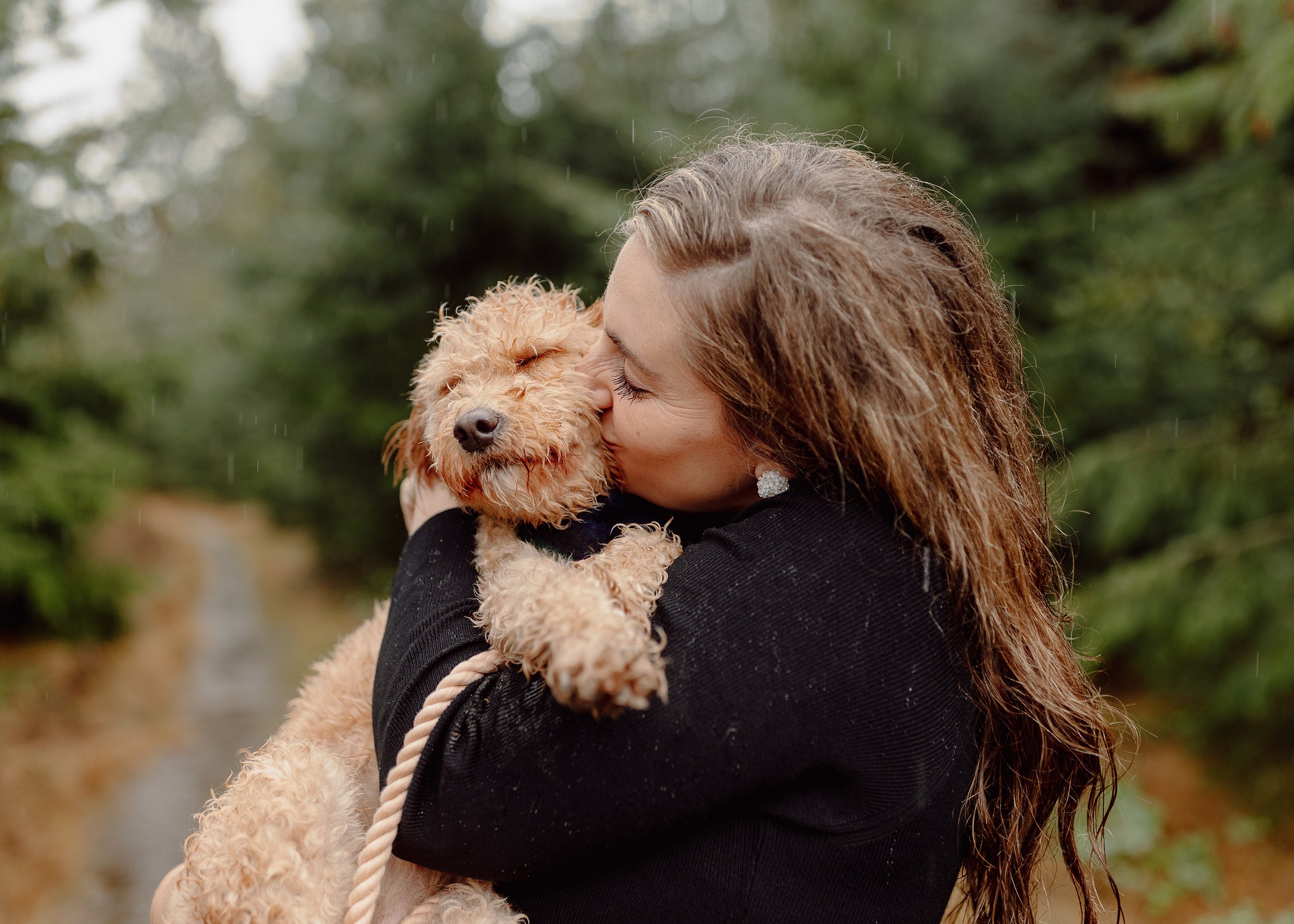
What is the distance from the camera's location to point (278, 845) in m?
1.67

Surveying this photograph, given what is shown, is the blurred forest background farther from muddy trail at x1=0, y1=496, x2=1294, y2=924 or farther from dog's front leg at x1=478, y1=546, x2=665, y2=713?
dog's front leg at x1=478, y1=546, x2=665, y2=713

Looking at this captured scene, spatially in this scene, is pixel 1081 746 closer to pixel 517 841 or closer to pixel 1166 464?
pixel 517 841

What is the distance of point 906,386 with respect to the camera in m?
1.64

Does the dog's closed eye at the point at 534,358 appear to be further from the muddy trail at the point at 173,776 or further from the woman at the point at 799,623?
the muddy trail at the point at 173,776

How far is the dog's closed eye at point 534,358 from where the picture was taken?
2139mm

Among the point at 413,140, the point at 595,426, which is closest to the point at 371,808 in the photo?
the point at 595,426

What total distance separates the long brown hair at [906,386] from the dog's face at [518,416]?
40 centimetres

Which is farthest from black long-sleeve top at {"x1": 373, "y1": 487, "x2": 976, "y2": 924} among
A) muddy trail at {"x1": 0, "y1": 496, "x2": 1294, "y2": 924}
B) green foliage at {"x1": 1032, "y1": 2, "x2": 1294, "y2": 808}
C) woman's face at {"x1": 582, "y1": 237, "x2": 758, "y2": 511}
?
green foliage at {"x1": 1032, "y1": 2, "x2": 1294, "y2": 808}

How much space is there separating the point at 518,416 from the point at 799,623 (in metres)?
0.83

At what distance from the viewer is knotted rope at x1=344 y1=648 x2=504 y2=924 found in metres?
1.52

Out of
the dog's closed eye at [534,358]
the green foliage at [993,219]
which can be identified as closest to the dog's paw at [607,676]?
the dog's closed eye at [534,358]

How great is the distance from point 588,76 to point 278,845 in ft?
30.4

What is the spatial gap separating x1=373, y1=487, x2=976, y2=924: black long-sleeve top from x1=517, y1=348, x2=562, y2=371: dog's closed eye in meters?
0.72

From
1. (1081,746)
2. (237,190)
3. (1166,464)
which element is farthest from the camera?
(237,190)
